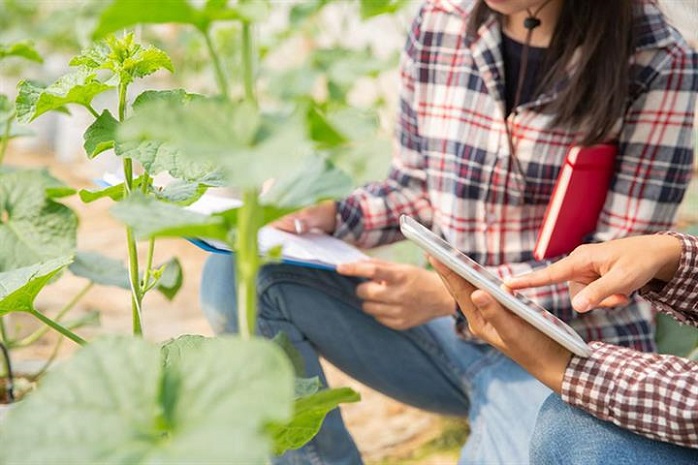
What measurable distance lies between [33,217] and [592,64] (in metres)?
0.72

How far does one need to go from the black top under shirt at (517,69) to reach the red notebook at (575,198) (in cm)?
11

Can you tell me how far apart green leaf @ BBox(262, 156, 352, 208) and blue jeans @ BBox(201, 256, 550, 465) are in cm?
68

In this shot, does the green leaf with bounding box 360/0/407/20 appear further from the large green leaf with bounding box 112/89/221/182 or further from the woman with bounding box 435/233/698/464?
the large green leaf with bounding box 112/89/221/182

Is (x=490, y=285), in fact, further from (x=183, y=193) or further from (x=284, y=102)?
(x=284, y=102)

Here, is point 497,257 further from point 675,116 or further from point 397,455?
point 397,455

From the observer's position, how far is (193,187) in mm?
882

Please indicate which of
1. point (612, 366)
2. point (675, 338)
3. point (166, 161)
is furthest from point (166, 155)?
point (675, 338)

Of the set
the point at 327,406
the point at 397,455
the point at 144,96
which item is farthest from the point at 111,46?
the point at 397,455

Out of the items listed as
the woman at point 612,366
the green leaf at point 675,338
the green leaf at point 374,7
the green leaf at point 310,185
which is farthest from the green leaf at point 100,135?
the green leaf at point 374,7

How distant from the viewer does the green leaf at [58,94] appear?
86cm

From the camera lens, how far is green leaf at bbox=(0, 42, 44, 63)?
1.26m

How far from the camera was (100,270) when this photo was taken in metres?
1.35

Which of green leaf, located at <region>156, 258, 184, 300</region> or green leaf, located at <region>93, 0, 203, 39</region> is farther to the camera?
green leaf, located at <region>156, 258, 184, 300</region>

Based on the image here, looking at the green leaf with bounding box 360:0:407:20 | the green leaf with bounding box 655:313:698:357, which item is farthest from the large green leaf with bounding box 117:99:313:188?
the green leaf with bounding box 360:0:407:20
